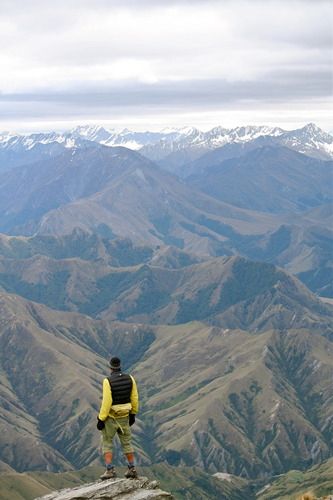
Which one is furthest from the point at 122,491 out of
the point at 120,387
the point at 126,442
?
the point at 120,387

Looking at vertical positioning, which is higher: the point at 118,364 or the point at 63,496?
the point at 118,364

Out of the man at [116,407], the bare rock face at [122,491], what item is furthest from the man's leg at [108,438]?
the bare rock face at [122,491]

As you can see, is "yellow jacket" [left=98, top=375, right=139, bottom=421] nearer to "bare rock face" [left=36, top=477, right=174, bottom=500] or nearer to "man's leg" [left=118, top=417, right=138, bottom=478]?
"man's leg" [left=118, top=417, right=138, bottom=478]

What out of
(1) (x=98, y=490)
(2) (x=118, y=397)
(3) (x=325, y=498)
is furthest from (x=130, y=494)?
(3) (x=325, y=498)

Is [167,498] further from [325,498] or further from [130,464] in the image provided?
[325,498]

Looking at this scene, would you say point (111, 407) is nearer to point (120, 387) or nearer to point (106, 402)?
point (106, 402)

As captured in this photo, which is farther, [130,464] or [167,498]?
[130,464]

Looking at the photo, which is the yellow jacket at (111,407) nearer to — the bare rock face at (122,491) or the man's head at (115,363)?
the man's head at (115,363)
